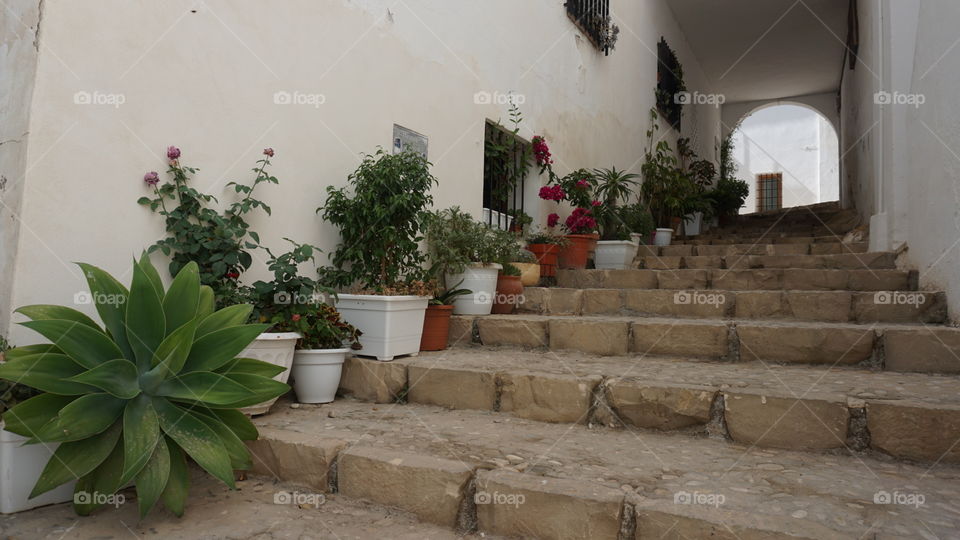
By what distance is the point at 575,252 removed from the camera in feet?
16.4

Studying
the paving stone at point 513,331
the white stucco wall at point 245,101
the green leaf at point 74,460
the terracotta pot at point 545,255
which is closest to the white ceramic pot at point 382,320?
the white stucco wall at point 245,101

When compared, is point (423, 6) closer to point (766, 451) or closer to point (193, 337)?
point (193, 337)

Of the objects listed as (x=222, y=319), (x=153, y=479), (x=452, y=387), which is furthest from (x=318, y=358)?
(x=153, y=479)

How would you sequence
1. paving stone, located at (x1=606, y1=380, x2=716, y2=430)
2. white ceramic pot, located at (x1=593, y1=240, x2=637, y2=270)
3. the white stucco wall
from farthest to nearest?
white ceramic pot, located at (x1=593, y1=240, x2=637, y2=270) < paving stone, located at (x1=606, y1=380, x2=716, y2=430) < the white stucco wall

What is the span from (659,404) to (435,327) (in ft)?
4.65

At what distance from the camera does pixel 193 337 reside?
1711 mm

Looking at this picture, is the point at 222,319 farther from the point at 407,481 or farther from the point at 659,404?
the point at 659,404

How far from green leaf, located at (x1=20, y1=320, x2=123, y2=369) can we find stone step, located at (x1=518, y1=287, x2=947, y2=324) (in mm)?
2715

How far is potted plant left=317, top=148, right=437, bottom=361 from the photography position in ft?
9.20

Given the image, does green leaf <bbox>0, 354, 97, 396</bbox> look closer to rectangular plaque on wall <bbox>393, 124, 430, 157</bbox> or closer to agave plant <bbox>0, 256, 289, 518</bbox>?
agave plant <bbox>0, 256, 289, 518</bbox>

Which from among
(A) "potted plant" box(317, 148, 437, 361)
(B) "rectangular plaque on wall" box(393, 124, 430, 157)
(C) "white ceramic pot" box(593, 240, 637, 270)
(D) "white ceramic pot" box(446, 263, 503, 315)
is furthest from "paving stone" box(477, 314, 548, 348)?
(C) "white ceramic pot" box(593, 240, 637, 270)

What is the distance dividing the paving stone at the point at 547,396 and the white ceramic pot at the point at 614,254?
10.1 feet

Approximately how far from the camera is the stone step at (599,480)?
1401 mm

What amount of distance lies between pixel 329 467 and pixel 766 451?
4.74 feet
